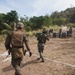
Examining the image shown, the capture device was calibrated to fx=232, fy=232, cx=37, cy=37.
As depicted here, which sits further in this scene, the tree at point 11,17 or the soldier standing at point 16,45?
the tree at point 11,17

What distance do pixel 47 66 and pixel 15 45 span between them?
3.71 m

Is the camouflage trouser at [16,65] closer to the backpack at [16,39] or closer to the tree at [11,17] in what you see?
the backpack at [16,39]

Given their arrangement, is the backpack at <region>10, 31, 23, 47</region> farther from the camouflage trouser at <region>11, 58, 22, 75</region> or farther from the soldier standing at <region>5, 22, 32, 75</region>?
the camouflage trouser at <region>11, 58, 22, 75</region>

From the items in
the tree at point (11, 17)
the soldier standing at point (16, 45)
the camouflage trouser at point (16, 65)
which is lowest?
the camouflage trouser at point (16, 65)

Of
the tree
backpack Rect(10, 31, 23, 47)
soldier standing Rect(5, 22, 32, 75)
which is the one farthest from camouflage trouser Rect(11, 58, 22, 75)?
the tree

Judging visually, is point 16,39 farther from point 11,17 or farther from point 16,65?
point 11,17

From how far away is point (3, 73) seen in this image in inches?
401

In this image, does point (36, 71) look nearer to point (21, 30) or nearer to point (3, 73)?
point (3, 73)

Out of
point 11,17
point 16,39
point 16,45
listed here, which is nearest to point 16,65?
point 16,45

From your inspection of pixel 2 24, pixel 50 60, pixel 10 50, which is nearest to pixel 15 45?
pixel 10 50

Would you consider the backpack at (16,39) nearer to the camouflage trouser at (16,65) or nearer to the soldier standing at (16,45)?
the soldier standing at (16,45)

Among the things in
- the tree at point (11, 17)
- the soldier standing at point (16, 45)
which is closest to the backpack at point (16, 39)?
the soldier standing at point (16, 45)

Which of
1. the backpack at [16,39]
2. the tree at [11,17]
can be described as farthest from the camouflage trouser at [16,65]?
the tree at [11,17]

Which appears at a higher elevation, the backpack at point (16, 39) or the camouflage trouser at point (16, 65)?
the backpack at point (16, 39)
